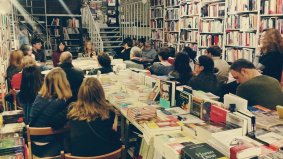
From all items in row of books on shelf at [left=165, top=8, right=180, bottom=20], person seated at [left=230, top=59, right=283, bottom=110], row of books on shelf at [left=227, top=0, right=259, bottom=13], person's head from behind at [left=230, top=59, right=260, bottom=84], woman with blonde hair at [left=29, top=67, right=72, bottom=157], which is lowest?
woman with blonde hair at [left=29, top=67, right=72, bottom=157]

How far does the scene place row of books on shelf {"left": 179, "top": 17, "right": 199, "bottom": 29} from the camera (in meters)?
8.02

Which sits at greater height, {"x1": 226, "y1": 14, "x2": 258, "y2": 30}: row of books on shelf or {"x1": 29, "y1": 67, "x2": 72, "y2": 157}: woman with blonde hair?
{"x1": 226, "y1": 14, "x2": 258, "y2": 30}: row of books on shelf

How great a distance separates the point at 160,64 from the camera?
17.9ft

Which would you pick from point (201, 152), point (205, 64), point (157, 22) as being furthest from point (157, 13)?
point (201, 152)

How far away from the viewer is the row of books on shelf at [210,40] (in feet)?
23.3

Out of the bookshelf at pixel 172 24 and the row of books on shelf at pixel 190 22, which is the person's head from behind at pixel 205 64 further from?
the bookshelf at pixel 172 24

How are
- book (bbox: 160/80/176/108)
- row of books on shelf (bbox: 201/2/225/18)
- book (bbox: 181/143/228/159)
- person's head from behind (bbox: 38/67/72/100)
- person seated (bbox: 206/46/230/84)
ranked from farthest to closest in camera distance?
row of books on shelf (bbox: 201/2/225/18) < person seated (bbox: 206/46/230/84) < person's head from behind (bbox: 38/67/72/100) < book (bbox: 160/80/176/108) < book (bbox: 181/143/228/159)

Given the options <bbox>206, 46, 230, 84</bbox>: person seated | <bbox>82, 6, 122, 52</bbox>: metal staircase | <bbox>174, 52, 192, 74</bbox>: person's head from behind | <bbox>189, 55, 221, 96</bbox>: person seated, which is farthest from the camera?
<bbox>82, 6, 122, 52</bbox>: metal staircase

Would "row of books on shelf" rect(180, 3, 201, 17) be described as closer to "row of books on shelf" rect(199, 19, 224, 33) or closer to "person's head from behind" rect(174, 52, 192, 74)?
"row of books on shelf" rect(199, 19, 224, 33)

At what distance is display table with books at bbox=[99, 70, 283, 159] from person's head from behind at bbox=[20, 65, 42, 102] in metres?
1.46

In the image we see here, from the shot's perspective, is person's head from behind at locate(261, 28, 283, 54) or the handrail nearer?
person's head from behind at locate(261, 28, 283, 54)

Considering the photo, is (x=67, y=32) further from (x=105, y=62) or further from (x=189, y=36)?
(x=105, y=62)

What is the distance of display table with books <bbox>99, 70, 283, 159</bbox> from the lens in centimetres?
196

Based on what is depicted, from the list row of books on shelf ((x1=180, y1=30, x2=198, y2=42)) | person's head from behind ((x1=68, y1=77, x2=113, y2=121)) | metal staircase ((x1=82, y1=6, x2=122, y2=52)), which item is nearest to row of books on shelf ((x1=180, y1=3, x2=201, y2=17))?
row of books on shelf ((x1=180, y1=30, x2=198, y2=42))
